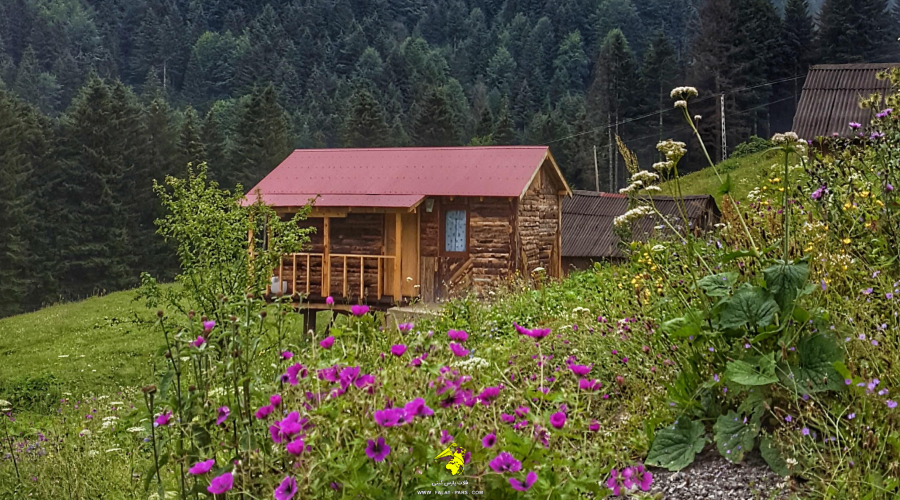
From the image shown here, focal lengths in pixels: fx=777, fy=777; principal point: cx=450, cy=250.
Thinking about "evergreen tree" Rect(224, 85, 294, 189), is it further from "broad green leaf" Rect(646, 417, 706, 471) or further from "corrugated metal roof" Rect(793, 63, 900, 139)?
"broad green leaf" Rect(646, 417, 706, 471)

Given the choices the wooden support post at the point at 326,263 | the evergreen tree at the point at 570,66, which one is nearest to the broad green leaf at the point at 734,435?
the wooden support post at the point at 326,263

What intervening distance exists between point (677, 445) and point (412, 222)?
13.8 m

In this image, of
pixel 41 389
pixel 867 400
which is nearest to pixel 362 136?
pixel 41 389

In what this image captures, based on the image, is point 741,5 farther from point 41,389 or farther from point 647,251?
point 647,251

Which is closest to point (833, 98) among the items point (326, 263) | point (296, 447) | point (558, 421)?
point (326, 263)

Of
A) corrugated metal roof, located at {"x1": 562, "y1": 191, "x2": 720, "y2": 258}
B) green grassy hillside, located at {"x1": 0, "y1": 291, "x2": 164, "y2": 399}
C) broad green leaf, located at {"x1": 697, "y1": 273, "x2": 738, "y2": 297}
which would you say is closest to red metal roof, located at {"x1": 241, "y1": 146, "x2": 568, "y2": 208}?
green grassy hillside, located at {"x1": 0, "y1": 291, "x2": 164, "y2": 399}

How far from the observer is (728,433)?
324 centimetres

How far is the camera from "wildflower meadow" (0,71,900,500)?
7.27 feet

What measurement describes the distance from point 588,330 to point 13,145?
110 feet

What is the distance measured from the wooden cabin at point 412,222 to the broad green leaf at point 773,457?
12.7 meters

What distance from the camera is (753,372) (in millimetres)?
3152

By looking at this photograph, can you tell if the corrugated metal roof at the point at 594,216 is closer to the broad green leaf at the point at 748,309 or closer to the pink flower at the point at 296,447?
the broad green leaf at the point at 748,309

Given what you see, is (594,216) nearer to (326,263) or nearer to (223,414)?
(326,263)

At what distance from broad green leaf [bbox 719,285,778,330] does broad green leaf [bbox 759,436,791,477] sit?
18.8 inches
